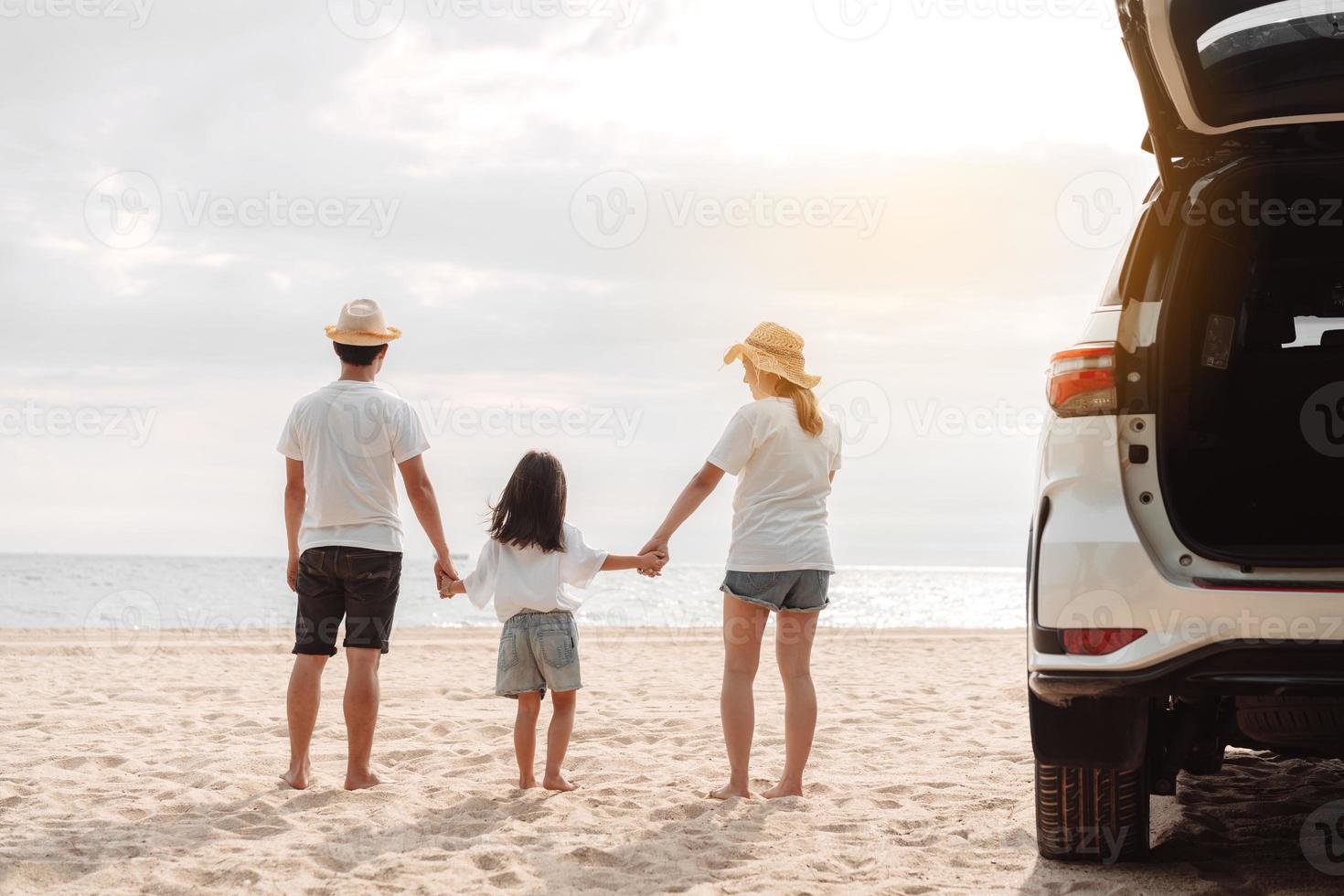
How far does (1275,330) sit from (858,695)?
520 centimetres

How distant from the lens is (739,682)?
4879 millimetres

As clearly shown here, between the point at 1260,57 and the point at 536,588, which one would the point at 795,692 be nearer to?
the point at 536,588

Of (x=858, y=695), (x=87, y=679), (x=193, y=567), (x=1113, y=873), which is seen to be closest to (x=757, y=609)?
(x=1113, y=873)

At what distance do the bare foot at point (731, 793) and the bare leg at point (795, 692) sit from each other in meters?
0.10

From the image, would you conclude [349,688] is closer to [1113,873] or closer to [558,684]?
[558,684]

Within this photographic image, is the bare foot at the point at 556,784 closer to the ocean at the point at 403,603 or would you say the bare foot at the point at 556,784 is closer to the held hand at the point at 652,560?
the held hand at the point at 652,560

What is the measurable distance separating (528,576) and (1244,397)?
2.85 metres

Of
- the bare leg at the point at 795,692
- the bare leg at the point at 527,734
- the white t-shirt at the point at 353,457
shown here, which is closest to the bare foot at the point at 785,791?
the bare leg at the point at 795,692

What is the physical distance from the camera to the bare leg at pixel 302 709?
494 cm

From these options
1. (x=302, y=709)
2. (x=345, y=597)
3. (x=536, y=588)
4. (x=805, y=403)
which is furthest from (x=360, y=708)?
(x=805, y=403)

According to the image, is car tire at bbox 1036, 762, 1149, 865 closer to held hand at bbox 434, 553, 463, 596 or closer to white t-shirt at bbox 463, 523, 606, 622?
white t-shirt at bbox 463, 523, 606, 622

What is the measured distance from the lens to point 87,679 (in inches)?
366

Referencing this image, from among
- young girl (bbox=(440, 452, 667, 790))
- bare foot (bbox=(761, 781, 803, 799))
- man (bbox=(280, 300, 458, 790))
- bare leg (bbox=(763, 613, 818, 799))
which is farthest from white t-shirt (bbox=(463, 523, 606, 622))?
bare foot (bbox=(761, 781, 803, 799))

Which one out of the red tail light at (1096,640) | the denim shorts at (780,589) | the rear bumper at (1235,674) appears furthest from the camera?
the denim shorts at (780,589)
